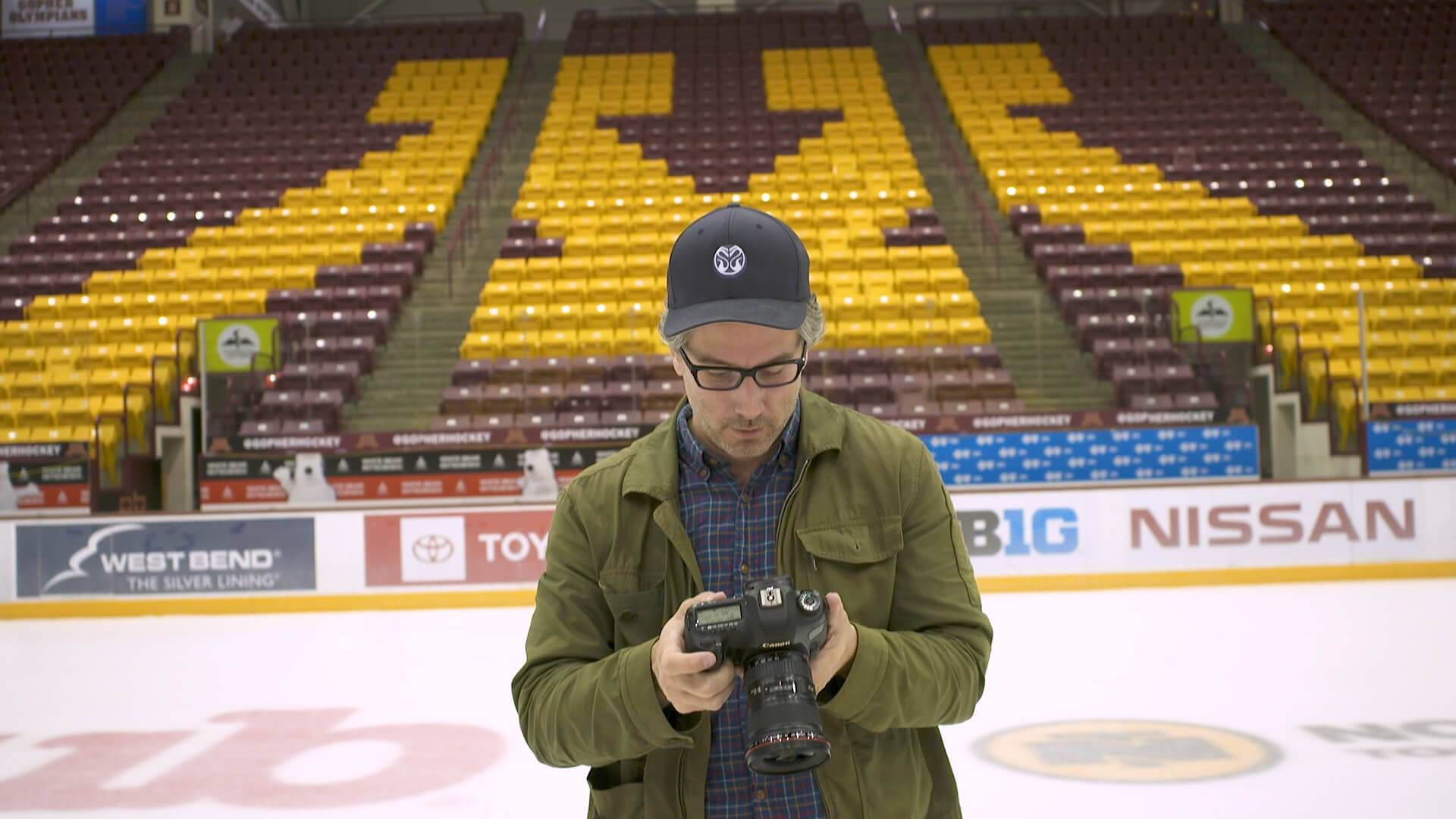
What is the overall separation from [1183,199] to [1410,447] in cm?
631

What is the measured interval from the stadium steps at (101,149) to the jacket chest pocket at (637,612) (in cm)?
1776

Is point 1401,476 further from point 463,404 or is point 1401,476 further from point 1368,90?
point 1368,90

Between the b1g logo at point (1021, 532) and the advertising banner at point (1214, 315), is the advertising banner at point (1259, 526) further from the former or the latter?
the advertising banner at point (1214, 315)

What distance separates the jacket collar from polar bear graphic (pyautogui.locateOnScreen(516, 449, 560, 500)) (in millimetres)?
8671

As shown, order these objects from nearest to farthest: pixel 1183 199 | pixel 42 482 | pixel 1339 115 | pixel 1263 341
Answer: pixel 42 482
pixel 1263 341
pixel 1183 199
pixel 1339 115

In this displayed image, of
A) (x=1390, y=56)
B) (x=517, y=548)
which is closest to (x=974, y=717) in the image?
(x=517, y=548)

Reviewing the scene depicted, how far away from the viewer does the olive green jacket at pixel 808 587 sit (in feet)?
4.83

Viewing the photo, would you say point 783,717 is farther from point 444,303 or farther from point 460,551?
point 444,303

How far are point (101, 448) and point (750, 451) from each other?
10680 mm

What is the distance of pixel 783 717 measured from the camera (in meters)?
1.31

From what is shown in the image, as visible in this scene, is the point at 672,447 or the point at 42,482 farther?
the point at 42,482

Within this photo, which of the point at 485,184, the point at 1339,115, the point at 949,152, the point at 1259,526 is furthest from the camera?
the point at 1339,115

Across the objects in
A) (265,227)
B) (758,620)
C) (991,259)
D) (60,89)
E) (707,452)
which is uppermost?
(60,89)

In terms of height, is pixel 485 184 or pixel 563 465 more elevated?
pixel 485 184
